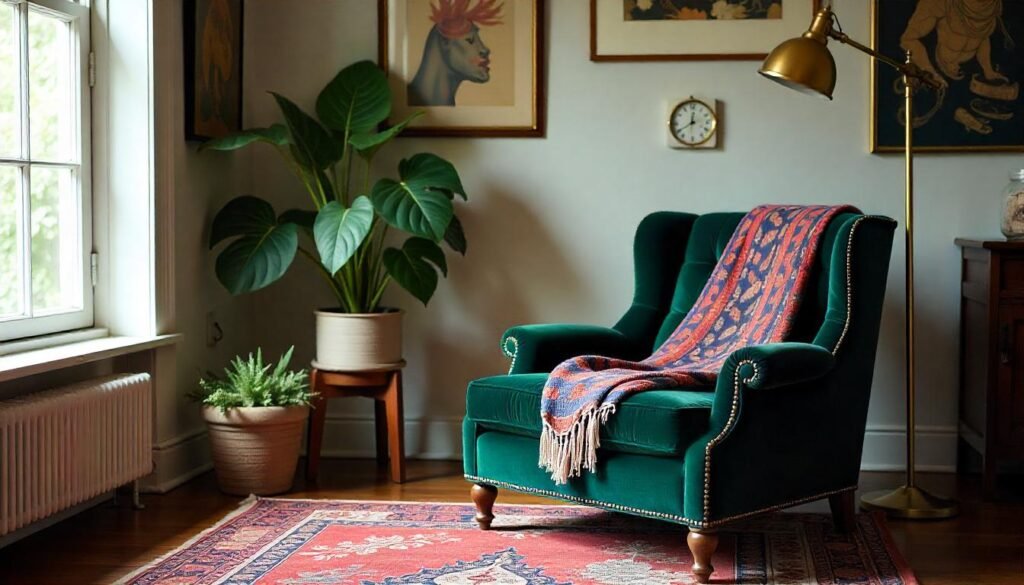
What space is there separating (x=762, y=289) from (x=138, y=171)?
192 cm

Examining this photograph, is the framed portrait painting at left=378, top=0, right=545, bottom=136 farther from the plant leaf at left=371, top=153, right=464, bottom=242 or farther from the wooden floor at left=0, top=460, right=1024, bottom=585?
the wooden floor at left=0, top=460, right=1024, bottom=585

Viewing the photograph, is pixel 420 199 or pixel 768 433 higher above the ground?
pixel 420 199

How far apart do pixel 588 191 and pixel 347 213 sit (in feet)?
3.15

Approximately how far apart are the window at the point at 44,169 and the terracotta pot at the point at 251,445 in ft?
1.76

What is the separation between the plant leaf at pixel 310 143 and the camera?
4.07 meters

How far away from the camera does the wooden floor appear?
3021 mm

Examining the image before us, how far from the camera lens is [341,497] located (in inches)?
151

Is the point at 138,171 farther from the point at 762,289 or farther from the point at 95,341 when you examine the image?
the point at 762,289

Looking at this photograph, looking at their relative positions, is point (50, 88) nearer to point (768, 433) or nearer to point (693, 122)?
point (693, 122)

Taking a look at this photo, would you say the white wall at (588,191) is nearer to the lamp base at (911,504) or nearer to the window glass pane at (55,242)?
the window glass pane at (55,242)

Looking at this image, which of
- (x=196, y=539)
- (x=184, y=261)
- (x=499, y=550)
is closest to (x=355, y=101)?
(x=184, y=261)

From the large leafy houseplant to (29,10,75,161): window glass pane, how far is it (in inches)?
19.9

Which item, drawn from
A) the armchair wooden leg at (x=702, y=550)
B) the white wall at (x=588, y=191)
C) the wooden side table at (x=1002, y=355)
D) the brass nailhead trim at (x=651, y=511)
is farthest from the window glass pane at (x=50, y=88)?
the wooden side table at (x=1002, y=355)

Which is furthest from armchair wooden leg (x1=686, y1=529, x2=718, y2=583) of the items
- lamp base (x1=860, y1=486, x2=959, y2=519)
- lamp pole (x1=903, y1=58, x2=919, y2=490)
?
lamp pole (x1=903, y1=58, x2=919, y2=490)
